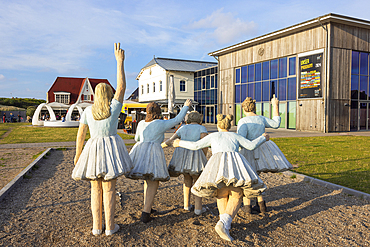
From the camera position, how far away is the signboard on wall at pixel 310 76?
2025 cm

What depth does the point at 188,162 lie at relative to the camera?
408 cm

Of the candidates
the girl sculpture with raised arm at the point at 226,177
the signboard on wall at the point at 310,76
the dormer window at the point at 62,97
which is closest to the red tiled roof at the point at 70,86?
the dormer window at the point at 62,97

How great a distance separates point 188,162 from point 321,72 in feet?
64.0

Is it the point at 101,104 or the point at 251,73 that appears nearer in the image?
the point at 101,104

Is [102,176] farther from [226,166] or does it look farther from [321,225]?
[321,225]

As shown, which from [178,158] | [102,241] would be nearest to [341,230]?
[178,158]

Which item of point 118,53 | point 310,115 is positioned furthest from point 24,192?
point 310,115

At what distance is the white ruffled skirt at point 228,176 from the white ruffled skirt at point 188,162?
62 centimetres

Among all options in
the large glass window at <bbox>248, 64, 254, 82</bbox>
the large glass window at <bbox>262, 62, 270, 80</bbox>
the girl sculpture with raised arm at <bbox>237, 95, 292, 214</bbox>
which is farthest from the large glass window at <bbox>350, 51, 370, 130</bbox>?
the girl sculpture with raised arm at <bbox>237, 95, 292, 214</bbox>

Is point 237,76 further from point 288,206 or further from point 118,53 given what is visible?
point 118,53

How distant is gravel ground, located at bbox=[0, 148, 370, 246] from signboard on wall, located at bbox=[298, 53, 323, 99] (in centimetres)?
1655

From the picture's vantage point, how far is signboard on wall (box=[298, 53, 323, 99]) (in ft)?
66.4

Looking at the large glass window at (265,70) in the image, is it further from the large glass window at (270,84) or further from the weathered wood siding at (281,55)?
the weathered wood siding at (281,55)

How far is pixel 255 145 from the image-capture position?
351 cm
